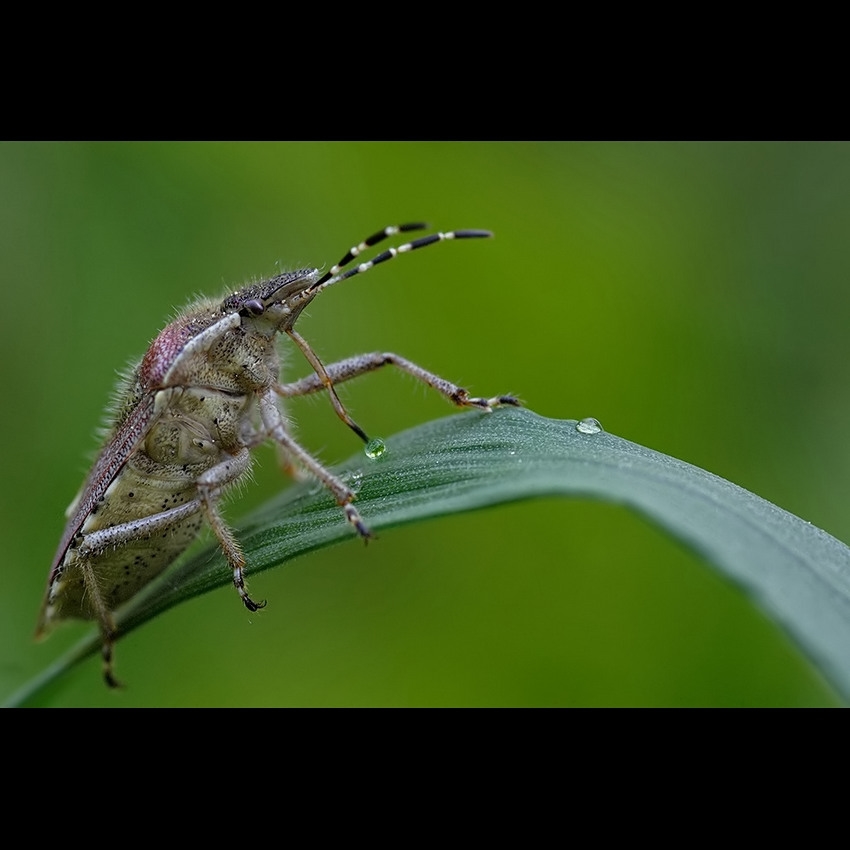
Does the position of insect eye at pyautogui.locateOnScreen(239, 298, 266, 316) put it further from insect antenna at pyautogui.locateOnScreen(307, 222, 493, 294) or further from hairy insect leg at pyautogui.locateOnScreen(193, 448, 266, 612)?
hairy insect leg at pyautogui.locateOnScreen(193, 448, 266, 612)

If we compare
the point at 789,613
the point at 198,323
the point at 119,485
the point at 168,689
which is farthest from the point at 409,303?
the point at 789,613

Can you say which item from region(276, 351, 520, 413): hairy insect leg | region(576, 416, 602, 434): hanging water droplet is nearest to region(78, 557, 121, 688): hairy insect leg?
region(276, 351, 520, 413): hairy insect leg

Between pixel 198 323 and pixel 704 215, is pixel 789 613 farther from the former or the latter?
pixel 704 215

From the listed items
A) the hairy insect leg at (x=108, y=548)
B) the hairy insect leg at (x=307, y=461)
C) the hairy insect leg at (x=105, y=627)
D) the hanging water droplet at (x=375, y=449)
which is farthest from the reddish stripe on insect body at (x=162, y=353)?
the hanging water droplet at (x=375, y=449)

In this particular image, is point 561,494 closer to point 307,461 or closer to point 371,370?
point 307,461

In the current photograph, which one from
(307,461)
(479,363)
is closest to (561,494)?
(307,461)

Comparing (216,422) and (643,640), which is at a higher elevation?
(216,422)
